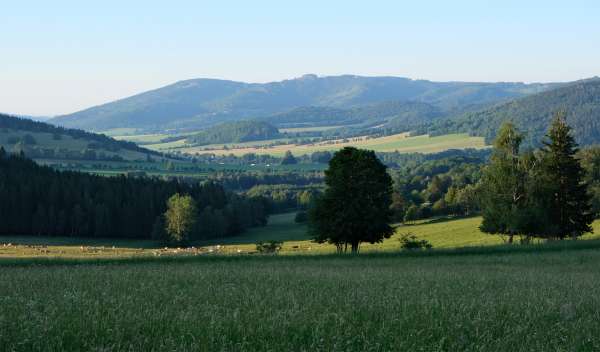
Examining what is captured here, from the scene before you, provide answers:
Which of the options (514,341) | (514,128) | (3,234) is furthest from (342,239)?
(3,234)

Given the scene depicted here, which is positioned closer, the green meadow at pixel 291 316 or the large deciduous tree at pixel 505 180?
the green meadow at pixel 291 316

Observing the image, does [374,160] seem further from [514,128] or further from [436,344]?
[436,344]

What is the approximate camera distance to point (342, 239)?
197 ft

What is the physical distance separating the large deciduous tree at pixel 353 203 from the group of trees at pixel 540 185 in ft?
41.3

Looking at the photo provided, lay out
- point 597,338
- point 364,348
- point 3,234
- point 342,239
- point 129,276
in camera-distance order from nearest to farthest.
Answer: point 364,348, point 597,338, point 129,276, point 342,239, point 3,234

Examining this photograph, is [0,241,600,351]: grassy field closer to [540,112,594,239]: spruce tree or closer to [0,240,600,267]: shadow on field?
[0,240,600,267]: shadow on field

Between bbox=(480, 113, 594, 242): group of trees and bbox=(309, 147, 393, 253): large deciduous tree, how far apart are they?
496 inches

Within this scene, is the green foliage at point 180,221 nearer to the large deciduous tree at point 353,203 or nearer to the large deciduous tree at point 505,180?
the large deciduous tree at point 353,203

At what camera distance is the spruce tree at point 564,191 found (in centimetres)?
6656

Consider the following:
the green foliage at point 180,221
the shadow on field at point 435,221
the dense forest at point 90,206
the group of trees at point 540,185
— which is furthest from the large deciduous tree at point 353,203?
the shadow on field at point 435,221

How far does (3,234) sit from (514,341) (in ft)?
397

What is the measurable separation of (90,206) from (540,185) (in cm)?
8713

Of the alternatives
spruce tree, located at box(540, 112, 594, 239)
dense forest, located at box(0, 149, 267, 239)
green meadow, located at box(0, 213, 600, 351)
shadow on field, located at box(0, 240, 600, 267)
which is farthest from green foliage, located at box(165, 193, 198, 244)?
green meadow, located at box(0, 213, 600, 351)

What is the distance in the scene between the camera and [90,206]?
125438mm
